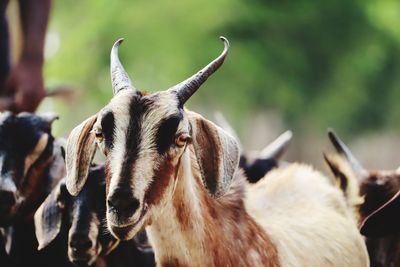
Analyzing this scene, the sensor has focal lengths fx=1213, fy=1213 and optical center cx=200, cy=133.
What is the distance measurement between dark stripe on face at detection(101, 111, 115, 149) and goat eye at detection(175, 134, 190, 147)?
323mm

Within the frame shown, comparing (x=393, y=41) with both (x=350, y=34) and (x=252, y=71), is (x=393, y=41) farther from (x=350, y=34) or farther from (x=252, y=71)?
(x=252, y=71)

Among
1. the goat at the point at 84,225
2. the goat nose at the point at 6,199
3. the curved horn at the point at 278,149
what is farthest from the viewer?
the curved horn at the point at 278,149

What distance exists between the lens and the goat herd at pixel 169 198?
599 centimetres

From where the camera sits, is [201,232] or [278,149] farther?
[278,149]

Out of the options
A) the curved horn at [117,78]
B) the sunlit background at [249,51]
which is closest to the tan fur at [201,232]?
the curved horn at [117,78]

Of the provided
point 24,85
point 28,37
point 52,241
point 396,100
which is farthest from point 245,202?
point 396,100

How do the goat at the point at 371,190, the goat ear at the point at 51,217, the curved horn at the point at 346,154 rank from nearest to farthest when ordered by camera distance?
the goat ear at the point at 51,217, the goat at the point at 371,190, the curved horn at the point at 346,154

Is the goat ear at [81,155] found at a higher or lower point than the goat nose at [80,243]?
higher

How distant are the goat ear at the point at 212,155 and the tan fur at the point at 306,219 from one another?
86cm

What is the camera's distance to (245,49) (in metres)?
33.9

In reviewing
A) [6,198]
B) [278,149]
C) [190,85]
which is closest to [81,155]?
[190,85]

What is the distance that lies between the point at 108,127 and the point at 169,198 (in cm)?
49

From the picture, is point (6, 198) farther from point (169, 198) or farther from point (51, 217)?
point (169, 198)

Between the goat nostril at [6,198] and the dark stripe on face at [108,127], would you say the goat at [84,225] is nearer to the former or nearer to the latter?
the goat nostril at [6,198]
